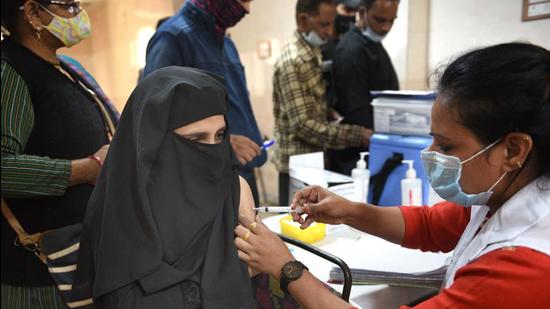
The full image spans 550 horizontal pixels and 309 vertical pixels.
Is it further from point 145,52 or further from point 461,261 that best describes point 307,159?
point 461,261

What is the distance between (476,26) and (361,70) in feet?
2.06

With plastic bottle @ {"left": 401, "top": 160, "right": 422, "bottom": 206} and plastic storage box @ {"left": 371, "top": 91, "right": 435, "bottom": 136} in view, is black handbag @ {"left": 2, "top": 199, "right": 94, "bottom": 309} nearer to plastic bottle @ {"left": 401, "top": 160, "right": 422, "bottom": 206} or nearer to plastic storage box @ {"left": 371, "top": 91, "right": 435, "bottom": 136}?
plastic bottle @ {"left": 401, "top": 160, "right": 422, "bottom": 206}

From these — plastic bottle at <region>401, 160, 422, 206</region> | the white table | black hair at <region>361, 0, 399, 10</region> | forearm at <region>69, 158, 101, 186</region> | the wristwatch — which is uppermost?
black hair at <region>361, 0, 399, 10</region>

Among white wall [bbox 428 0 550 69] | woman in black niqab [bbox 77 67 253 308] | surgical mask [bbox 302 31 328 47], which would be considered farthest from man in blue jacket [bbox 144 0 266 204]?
white wall [bbox 428 0 550 69]

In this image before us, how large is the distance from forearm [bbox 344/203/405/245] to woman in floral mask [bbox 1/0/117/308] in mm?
797

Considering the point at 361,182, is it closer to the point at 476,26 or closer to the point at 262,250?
the point at 262,250

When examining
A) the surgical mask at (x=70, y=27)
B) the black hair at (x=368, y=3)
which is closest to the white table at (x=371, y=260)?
the surgical mask at (x=70, y=27)

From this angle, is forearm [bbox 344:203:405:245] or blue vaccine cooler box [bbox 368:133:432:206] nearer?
forearm [bbox 344:203:405:245]

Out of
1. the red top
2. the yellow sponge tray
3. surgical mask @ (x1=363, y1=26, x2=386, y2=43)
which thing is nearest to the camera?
the red top

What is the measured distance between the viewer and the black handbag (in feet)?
3.65

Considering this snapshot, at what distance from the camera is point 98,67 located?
1619 mm

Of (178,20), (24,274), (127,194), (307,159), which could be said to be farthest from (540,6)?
(24,274)

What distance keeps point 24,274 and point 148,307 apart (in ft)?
1.65

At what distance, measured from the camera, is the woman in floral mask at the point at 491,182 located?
0.81m
